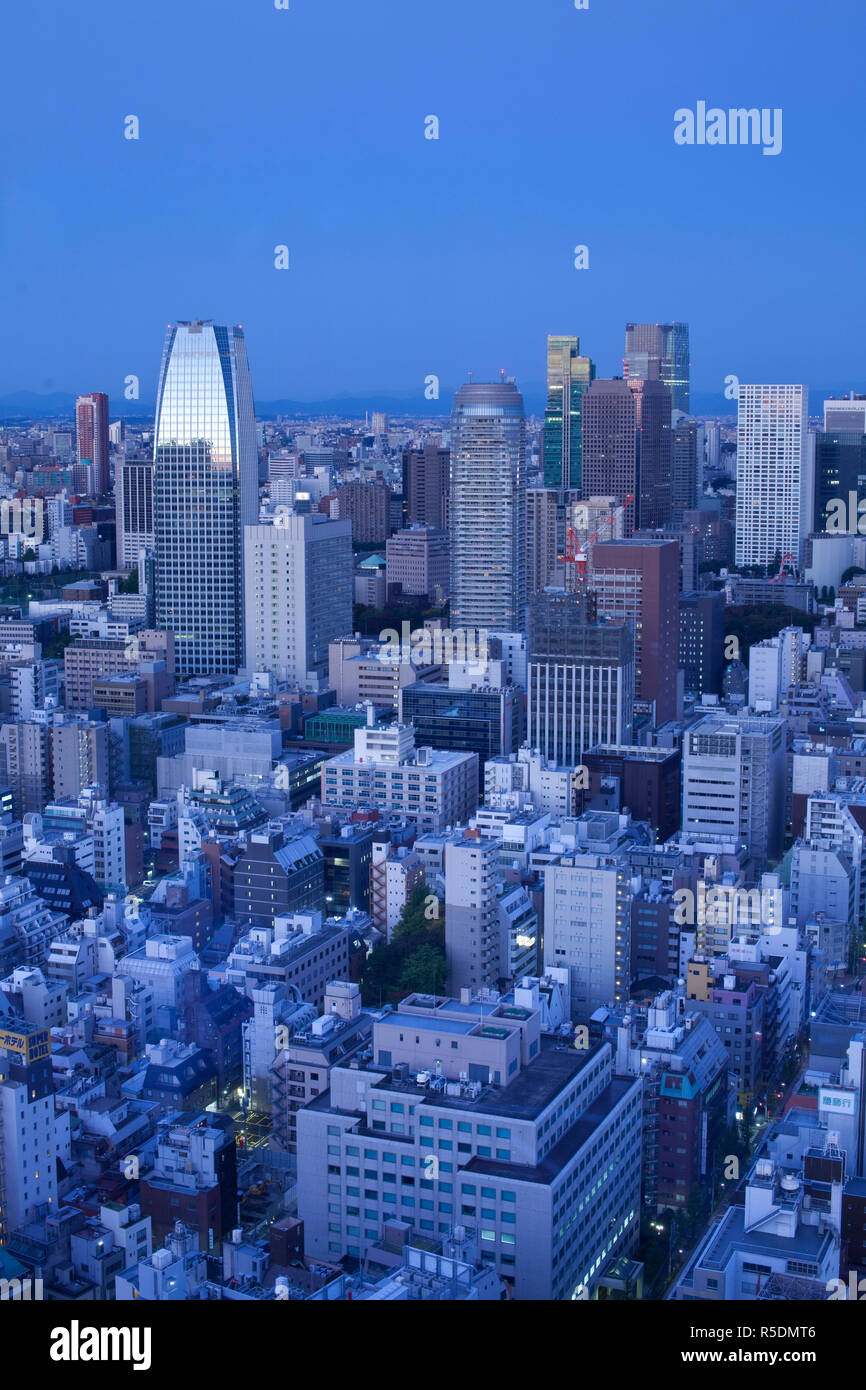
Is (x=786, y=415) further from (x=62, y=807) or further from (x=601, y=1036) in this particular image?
(x=601, y=1036)

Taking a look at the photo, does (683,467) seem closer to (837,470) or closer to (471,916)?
(837,470)

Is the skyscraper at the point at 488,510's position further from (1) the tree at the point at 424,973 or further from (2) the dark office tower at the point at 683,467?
(1) the tree at the point at 424,973

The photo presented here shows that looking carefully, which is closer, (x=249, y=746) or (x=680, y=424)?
(x=249, y=746)

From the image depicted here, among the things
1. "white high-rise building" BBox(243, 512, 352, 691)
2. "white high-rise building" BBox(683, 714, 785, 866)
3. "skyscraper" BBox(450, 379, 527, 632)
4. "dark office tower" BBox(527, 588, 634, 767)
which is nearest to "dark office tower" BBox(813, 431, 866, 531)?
"skyscraper" BBox(450, 379, 527, 632)

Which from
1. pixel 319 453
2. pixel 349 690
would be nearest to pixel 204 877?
pixel 349 690

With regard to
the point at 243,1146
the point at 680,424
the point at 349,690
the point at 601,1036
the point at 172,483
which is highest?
A: the point at 680,424
